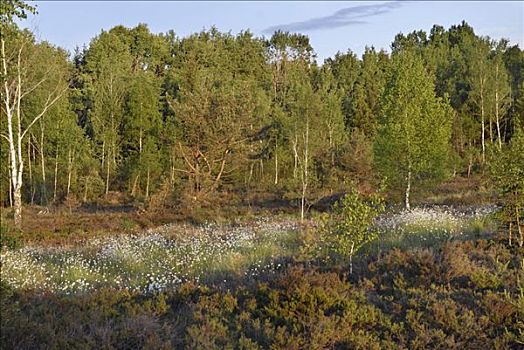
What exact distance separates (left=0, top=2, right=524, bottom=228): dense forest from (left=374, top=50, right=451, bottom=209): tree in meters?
0.06

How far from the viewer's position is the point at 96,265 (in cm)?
1293

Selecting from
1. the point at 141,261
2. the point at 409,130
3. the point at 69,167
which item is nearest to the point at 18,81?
the point at 69,167

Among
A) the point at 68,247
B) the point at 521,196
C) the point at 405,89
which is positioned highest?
the point at 405,89

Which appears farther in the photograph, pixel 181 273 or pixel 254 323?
pixel 181 273

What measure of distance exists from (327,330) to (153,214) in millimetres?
18926

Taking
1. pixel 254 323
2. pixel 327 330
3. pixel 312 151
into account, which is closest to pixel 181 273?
pixel 254 323

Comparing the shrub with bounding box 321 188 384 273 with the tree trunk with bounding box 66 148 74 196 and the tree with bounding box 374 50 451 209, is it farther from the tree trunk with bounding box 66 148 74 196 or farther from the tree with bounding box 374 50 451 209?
the tree trunk with bounding box 66 148 74 196

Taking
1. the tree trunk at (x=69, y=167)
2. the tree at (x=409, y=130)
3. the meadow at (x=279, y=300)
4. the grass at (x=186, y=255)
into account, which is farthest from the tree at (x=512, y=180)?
the tree trunk at (x=69, y=167)

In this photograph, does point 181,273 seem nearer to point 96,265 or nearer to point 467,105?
point 96,265

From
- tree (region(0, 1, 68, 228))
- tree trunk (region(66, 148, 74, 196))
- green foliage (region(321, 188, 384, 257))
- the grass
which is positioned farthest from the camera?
tree trunk (region(66, 148, 74, 196))

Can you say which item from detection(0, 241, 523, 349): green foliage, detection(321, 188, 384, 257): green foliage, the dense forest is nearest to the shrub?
detection(321, 188, 384, 257): green foliage

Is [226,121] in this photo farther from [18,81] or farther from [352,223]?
[352,223]

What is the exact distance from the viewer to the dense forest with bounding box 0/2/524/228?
70.7 feet

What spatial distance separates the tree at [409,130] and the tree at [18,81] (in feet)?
45.9
